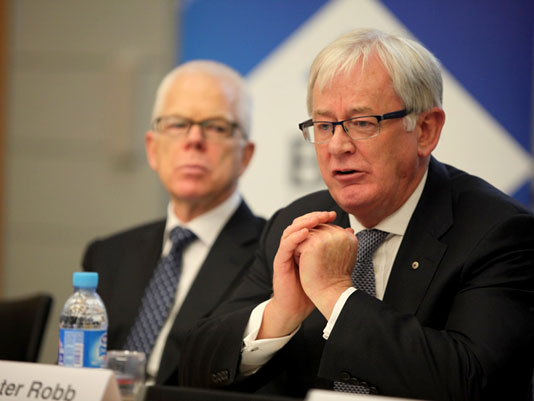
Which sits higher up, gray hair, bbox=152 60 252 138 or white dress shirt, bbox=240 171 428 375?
gray hair, bbox=152 60 252 138

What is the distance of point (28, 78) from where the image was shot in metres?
4.44

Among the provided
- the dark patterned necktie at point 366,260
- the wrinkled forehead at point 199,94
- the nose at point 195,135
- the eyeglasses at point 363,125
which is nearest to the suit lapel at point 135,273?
the nose at point 195,135

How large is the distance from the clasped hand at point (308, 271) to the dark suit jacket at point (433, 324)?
0.07m

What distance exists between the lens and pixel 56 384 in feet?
4.22

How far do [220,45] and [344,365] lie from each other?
2.84 m

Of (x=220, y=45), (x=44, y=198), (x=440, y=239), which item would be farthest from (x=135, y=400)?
(x=44, y=198)

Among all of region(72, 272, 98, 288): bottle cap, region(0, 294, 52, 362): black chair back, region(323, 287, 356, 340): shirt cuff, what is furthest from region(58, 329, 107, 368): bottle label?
region(0, 294, 52, 362): black chair back

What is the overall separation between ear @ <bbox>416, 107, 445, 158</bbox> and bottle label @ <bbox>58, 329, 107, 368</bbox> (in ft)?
2.94

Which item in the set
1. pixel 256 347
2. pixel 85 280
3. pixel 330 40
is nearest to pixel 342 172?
pixel 256 347

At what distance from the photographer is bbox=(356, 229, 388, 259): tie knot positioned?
1825mm

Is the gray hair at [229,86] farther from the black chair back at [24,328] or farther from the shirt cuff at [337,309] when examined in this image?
the shirt cuff at [337,309]

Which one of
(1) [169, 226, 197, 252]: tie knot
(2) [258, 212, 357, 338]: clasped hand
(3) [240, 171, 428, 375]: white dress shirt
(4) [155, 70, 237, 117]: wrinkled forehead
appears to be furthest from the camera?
(4) [155, 70, 237, 117]: wrinkled forehead

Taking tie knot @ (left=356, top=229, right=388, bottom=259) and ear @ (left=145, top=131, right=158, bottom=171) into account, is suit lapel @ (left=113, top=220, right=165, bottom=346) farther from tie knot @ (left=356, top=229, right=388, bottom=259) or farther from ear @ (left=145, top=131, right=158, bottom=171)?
tie knot @ (left=356, top=229, right=388, bottom=259)

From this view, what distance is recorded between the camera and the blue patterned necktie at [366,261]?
1798 mm
